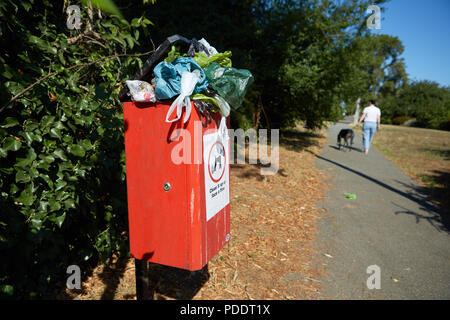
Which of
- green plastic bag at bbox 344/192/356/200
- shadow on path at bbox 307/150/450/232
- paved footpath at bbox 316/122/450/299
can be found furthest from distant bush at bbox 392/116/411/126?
green plastic bag at bbox 344/192/356/200

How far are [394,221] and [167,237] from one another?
4453 millimetres

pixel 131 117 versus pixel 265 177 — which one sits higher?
pixel 131 117

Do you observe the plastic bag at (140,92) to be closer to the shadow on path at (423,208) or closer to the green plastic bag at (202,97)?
the green plastic bag at (202,97)

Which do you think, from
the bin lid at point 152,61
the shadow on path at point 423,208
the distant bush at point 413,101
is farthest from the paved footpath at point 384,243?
the distant bush at point 413,101

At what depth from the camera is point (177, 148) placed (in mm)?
1779

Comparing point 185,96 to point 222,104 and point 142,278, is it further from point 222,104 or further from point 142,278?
point 142,278

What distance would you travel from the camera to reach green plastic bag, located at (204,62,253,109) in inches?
72.0

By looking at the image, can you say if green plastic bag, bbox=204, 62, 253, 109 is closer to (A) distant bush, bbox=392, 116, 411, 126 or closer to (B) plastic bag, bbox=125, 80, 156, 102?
(B) plastic bag, bbox=125, 80, 156, 102

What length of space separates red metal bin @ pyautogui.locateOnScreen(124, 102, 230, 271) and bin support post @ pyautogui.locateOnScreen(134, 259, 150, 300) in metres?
0.10
